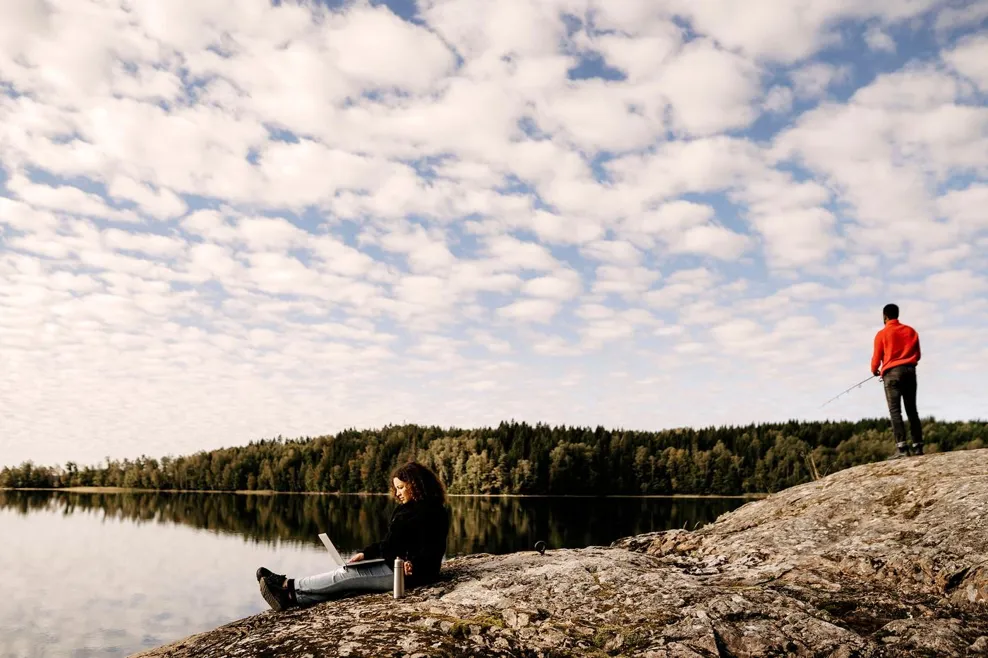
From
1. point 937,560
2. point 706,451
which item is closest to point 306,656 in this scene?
point 937,560

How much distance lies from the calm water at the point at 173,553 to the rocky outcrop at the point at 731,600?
229 centimetres

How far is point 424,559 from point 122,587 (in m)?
49.0

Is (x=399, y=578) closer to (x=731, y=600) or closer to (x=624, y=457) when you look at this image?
(x=731, y=600)

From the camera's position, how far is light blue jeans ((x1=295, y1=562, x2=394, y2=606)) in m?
9.72

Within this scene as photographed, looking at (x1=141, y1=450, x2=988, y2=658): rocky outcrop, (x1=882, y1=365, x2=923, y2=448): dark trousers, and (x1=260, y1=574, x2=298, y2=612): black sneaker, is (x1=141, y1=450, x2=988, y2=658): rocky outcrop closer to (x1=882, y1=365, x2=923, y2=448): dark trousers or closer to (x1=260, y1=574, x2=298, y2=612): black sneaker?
(x1=260, y1=574, x2=298, y2=612): black sneaker

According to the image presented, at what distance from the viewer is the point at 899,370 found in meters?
14.8

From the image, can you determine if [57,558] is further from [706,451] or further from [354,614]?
[706,451]

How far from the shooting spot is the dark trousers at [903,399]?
48.0 feet

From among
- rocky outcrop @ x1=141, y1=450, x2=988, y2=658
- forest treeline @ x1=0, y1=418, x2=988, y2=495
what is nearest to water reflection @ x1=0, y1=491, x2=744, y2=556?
forest treeline @ x1=0, y1=418, x2=988, y2=495

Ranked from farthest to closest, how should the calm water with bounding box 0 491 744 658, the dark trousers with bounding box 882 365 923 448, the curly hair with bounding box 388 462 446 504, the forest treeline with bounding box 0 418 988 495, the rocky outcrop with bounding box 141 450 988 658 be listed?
the forest treeline with bounding box 0 418 988 495 < the calm water with bounding box 0 491 744 658 < the dark trousers with bounding box 882 365 923 448 < the curly hair with bounding box 388 462 446 504 < the rocky outcrop with bounding box 141 450 988 658

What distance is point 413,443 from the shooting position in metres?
181

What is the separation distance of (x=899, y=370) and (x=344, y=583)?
12043mm

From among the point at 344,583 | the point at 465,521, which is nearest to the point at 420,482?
the point at 344,583

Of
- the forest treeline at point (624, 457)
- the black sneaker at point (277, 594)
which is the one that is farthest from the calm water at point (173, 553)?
the forest treeline at point (624, 457)
